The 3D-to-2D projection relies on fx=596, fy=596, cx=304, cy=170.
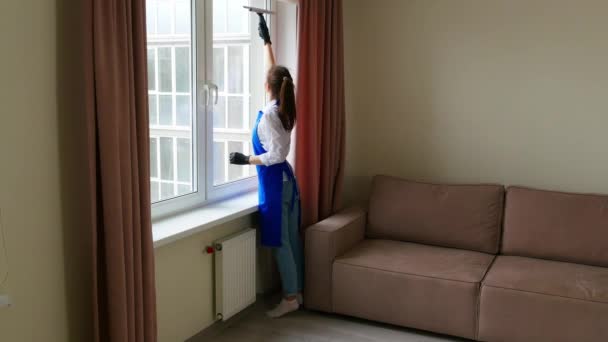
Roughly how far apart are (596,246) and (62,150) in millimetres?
2900

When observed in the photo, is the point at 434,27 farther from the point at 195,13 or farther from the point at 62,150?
the point at 62,150

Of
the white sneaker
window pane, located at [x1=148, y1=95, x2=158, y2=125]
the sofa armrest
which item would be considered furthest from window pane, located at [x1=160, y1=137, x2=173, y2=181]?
the white sneaker

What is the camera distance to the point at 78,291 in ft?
7.77

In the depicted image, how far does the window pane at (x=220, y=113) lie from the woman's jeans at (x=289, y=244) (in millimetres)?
516

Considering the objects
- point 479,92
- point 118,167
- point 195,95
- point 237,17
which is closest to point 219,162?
point 195,95

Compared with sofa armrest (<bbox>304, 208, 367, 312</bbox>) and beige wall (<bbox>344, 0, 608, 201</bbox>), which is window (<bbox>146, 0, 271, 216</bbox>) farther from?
beige wall (<bbox>344, 0, 608, 201</bbox>)

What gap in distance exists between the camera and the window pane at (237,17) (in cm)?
349

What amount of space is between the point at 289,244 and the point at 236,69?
1.11m

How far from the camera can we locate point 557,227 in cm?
353

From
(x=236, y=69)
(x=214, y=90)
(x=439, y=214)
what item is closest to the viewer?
(x=214, y=90)

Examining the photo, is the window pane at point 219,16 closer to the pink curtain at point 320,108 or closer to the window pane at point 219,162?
the pink curtain at point 320,108

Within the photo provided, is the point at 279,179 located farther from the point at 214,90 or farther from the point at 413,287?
the point at 413,287

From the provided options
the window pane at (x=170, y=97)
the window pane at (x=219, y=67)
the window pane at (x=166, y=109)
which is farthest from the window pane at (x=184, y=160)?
the window pane at (x=219, y=67)

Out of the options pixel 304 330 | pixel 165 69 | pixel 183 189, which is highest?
pixel 165 69
